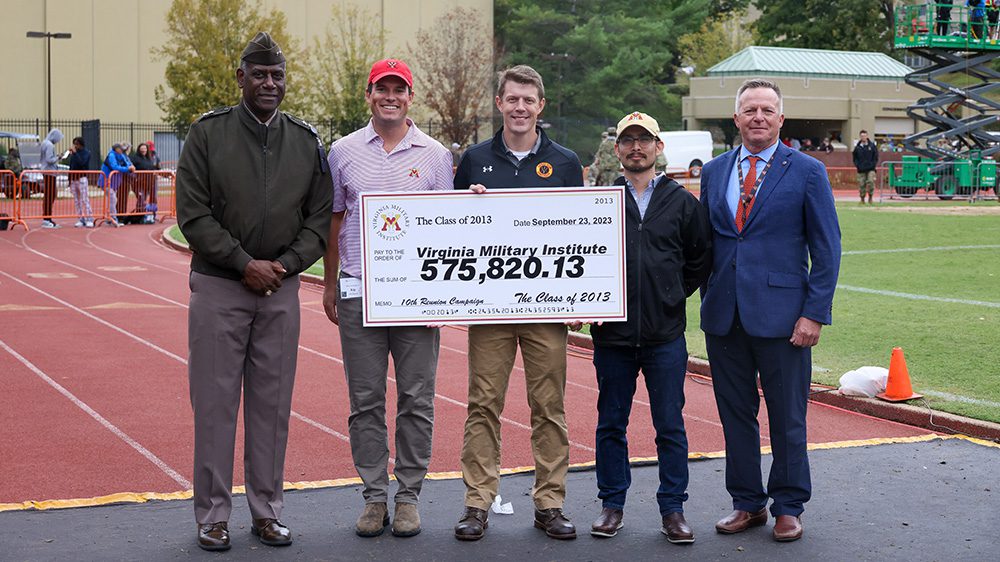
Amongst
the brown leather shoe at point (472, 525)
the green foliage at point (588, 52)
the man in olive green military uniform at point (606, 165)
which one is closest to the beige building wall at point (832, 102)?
the green foliage at point (588, 52)

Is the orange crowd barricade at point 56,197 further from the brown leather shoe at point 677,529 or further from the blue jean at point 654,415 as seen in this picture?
the brown leather shoe at point 677,529

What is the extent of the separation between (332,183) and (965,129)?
135ft

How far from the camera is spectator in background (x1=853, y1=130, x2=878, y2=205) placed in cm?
3409

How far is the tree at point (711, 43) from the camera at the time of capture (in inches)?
2749

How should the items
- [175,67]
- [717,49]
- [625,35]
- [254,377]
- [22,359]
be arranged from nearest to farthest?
[254,377] → [22,359] → [175,67] → [625,35] → [717,49]

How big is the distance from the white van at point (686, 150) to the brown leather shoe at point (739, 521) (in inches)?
1806

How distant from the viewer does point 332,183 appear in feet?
20.0

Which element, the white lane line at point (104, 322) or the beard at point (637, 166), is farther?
the white lane line at point (104, 322)

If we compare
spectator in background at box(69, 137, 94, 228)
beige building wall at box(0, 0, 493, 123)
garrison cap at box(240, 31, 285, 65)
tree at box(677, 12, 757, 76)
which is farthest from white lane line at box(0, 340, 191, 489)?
tree at box(677, 12, 757, 76)

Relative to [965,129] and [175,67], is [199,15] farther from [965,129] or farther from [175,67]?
[965,129]

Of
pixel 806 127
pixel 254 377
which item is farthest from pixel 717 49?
pixel 254 377

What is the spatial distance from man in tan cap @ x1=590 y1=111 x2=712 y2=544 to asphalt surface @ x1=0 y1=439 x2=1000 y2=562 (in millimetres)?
261

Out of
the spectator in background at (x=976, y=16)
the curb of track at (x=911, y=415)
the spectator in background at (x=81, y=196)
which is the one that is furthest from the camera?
the spectator in background at (x=976, y=16)

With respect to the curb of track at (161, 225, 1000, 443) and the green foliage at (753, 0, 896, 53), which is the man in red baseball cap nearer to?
the curb of track at (161, 225, 1000, 443)
